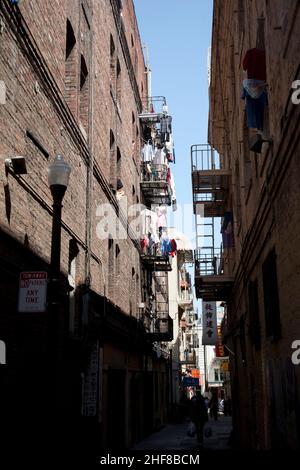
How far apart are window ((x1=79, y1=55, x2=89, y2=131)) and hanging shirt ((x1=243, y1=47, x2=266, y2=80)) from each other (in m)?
5.57

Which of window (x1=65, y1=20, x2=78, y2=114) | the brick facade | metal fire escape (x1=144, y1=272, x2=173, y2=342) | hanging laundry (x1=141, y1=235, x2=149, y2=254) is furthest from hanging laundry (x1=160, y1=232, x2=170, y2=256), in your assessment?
window (x1=65, y1=20, x2=78, y2=114)

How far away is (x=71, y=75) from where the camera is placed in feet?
42.5

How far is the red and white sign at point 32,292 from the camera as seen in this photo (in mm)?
6887

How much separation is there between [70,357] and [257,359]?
12.7 feet

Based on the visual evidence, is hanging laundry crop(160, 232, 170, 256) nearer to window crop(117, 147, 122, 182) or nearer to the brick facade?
window crop(117, 147, 122, 182)

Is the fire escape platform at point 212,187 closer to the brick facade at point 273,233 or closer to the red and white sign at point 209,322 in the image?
the brick facade at point 273,233

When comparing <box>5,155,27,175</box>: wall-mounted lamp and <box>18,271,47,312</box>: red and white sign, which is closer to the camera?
<box>18,271,47,312</box>: red and white sign

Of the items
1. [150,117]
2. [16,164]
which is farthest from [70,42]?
[150,117]

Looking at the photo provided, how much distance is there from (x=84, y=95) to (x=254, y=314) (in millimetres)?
6913

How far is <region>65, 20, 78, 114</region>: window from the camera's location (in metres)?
12.9

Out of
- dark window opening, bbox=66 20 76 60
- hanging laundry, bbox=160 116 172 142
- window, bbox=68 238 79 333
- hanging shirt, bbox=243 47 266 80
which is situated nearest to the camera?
hanging shirt, bbox=243 47 266 80

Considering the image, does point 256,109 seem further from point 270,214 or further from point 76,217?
point 76,217

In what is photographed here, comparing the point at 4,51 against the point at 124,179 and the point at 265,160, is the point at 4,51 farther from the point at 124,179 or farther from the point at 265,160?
the point at 124,179
